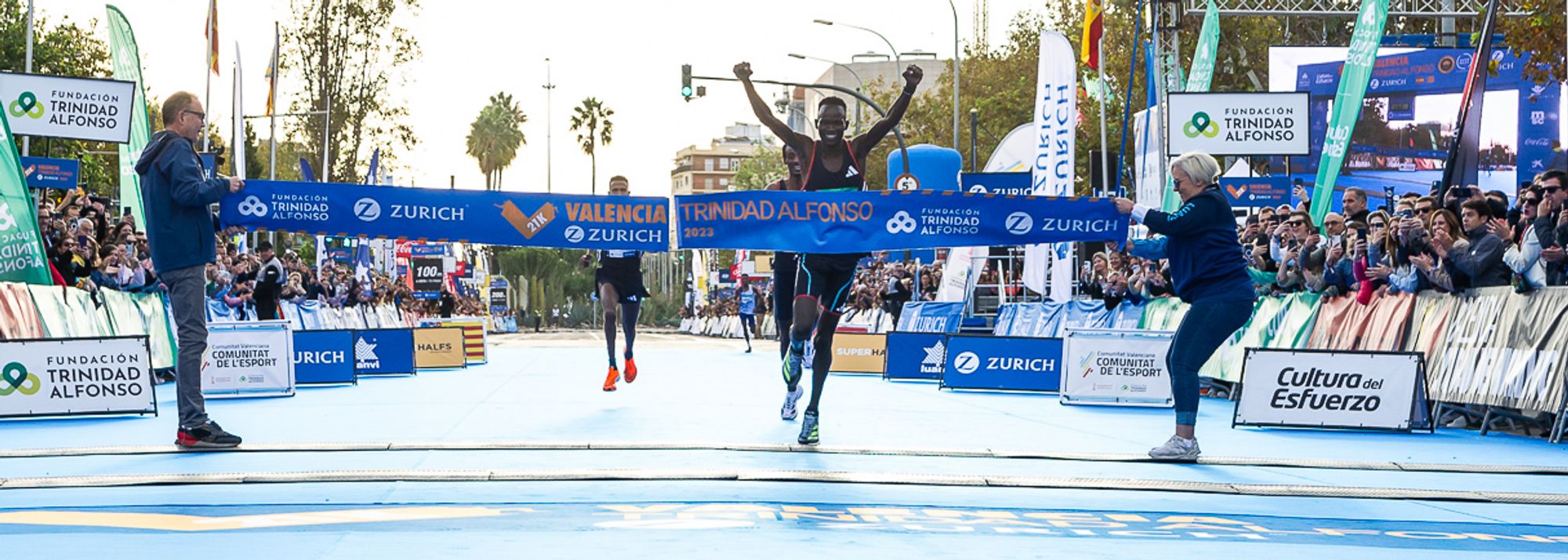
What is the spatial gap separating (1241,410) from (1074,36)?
3722 cm

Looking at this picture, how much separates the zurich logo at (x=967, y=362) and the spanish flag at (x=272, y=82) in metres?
33.2

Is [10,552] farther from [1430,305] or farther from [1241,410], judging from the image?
[1430,305]

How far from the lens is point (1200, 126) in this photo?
63.8 feet

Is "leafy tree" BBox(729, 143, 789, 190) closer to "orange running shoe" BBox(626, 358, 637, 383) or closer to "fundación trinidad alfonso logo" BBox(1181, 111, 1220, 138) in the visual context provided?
"fundación trinidad alfonso logo" BBox(1181, 111, 1220, 138)

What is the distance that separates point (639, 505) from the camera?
643 centimetres

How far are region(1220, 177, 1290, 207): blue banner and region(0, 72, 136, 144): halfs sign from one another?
61.1 ft

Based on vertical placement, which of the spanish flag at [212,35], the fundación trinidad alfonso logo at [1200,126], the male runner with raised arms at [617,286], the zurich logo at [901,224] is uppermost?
the spanish flag at [212,35]

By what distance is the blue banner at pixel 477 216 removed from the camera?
32.3ft

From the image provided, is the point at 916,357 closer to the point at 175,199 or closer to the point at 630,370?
the point at 630,370

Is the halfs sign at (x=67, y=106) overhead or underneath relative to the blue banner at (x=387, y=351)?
overhead

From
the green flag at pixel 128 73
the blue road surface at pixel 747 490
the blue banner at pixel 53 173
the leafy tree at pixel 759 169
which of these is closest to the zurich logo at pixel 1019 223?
the blue road surface at pixel 747 490

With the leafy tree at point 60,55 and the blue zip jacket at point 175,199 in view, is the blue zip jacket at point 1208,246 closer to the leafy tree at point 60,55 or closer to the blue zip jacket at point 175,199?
the blue zip jacket at point 175,199

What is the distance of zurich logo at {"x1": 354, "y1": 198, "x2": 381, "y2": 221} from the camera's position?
391 inches

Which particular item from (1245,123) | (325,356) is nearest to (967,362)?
(1245,123)
